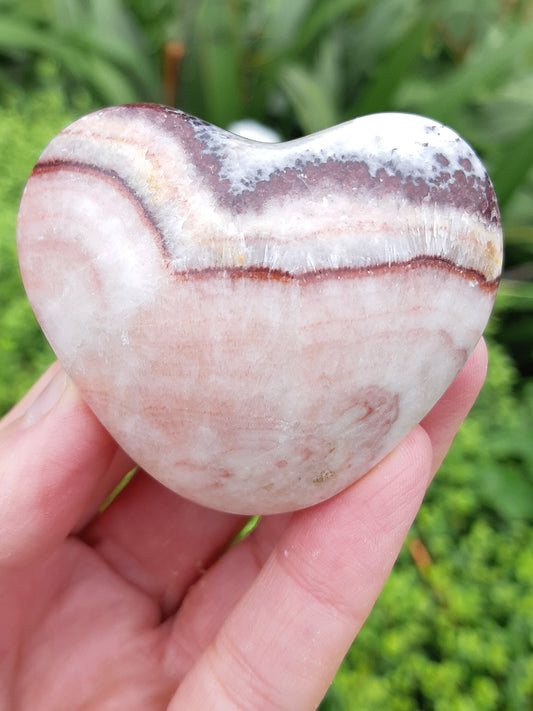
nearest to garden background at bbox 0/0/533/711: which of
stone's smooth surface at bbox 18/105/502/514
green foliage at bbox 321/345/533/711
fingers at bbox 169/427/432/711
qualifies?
green foliage at bbox 321/345/533/711

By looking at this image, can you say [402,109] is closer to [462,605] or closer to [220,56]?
[220,56]

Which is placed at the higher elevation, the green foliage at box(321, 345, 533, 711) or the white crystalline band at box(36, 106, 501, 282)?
the white crystalline band at box(36, 106, 501, 282)

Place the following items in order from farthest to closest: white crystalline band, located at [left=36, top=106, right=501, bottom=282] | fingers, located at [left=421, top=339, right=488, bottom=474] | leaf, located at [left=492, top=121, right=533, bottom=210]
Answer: leaf, located at [left=492, top=121, right=533, bottom=210], fingers, located at [left=421, top=339, right=488, bottom=474], white crystalline band, located at [left=36, top=106, right=501, bottom=282]

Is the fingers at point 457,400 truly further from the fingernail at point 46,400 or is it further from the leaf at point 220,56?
the leaf at point 220,56

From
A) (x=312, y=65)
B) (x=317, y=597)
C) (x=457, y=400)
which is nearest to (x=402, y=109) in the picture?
(x=312, y=65)

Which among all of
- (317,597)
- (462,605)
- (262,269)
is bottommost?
(462,605)

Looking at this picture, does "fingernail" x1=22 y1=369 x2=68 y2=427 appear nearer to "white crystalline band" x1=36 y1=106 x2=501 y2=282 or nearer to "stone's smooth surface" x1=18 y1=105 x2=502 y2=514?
"stone's smooth surface" x1=18 y1=105 x2=502 y2=514

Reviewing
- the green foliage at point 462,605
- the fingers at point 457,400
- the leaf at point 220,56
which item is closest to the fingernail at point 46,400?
the fingers at point 457,400
